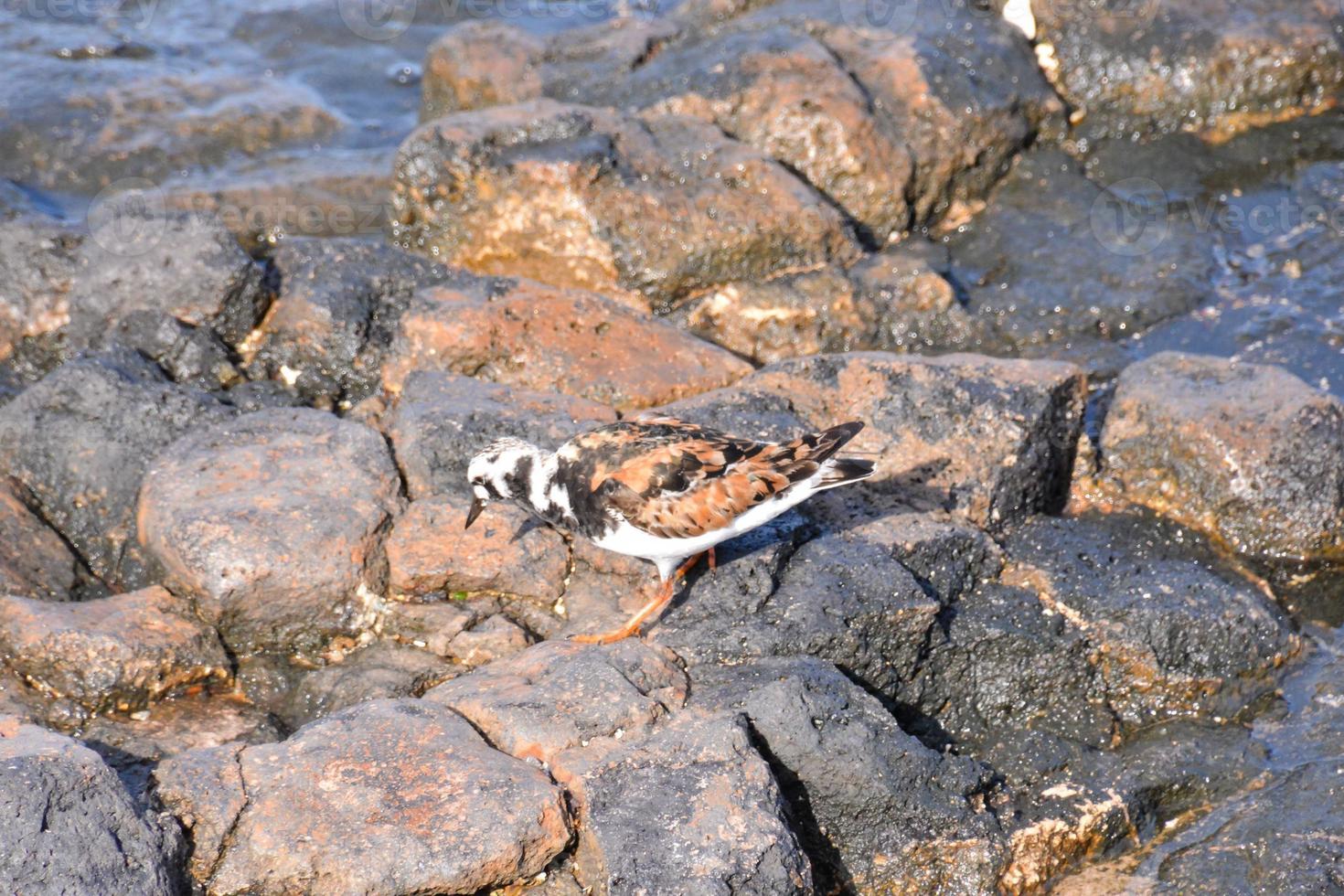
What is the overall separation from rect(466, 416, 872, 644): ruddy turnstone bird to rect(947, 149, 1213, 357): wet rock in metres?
3.87

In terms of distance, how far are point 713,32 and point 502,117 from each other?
105 inches

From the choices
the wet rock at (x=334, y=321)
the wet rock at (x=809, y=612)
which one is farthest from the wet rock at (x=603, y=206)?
the wet rock at (x=809, y=612)

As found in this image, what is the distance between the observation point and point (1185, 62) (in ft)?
37.4

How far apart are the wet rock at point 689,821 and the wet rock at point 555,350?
2990 millimetres

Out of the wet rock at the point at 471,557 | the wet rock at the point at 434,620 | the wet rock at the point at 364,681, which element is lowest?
the wet rock at the point at 364,681

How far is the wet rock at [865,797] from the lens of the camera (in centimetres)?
527

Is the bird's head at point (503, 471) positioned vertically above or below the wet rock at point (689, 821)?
above

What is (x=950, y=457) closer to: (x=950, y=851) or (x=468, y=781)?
(x=950, y=851)

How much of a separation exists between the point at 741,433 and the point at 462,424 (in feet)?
4.99

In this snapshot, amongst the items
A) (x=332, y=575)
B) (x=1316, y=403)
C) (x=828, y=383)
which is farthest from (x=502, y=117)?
(x=1316, y=403)

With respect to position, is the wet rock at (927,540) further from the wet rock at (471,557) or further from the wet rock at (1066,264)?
the wet rock at (1066,264)

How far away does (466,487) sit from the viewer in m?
6.80

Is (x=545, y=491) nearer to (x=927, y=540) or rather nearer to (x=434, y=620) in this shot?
(x=434, y=620)

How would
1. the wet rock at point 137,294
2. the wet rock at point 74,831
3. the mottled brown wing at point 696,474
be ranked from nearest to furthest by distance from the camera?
the wet rock at point 74,831 → the mottled brown wing at point 696,474 → the wet rock at point 137,294
